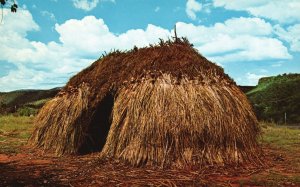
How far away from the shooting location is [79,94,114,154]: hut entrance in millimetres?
12555

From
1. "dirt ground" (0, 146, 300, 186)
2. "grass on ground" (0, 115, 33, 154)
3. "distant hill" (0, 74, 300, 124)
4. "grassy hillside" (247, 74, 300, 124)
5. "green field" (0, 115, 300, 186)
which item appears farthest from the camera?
"grassy hillside" (247, 74, 300, 124)

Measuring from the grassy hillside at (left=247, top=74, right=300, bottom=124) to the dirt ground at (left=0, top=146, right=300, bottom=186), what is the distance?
71.0ft

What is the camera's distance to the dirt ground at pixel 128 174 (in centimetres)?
853

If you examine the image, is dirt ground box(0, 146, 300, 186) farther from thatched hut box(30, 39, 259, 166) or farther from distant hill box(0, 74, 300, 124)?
distant hill box(0, 74, 300, 124)

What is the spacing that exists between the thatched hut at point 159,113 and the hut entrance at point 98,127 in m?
0.03

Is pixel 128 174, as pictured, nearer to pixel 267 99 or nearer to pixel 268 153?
pixel 268 153

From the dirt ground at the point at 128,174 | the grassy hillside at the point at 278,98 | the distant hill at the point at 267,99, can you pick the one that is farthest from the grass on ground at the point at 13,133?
the grassy hillside at the point at 278,98

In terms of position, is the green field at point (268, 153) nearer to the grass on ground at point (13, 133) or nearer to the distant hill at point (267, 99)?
the grass on ground at point (13, 133)

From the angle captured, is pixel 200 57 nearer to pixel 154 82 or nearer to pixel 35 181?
pixel 154 82

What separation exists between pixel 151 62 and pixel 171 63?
0.55 metres

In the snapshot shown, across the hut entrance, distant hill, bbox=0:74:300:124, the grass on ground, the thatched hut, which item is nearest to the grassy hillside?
distant hill, bbox=0:74:300:124

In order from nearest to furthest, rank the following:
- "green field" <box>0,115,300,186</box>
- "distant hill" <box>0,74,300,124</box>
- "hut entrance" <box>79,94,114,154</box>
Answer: "green field" <box>0,115,300,186</box> < "hut entrance" <box>79,94,114,154</box> < "distant hill" <box>0,74,300,124</box>

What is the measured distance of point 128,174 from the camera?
366 inches

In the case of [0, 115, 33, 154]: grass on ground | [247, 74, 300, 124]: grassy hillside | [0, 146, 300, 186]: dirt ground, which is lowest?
[0, 146, 300, 186]: dirt ground
